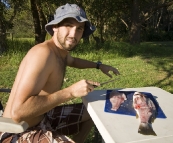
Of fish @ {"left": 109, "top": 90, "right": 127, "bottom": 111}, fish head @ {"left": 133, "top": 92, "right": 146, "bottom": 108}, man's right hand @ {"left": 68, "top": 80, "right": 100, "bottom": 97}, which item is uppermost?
man's right hand @ {"left": 68, "top": 80, "right": 100, "bottom": 97}

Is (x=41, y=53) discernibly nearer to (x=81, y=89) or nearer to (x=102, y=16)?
(x=81, y=89)

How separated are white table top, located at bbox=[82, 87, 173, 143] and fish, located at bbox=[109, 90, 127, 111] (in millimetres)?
74

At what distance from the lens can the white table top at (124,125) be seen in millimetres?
1238

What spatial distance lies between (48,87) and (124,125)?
0.70 meters

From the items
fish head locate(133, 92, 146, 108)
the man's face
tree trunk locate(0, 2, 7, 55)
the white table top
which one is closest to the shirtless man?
the man's face

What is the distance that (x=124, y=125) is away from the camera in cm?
138

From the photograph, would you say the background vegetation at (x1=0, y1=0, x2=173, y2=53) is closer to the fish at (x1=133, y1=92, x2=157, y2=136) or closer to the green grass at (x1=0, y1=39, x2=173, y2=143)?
the green grass at (x1=0, y1=39, x2=173, y2=143)

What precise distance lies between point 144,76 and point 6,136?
471 centimetres

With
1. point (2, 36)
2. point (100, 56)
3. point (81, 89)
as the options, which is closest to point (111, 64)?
point (100, 56)

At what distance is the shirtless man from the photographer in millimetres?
1386

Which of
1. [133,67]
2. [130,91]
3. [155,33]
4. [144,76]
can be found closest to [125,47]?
[133,67]

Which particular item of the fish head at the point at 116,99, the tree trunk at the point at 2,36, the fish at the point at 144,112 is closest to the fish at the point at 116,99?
the fish head at the point at 116,99

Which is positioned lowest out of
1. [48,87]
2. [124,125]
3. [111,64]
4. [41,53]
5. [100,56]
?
[111,64]

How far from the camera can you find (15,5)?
802 cm
